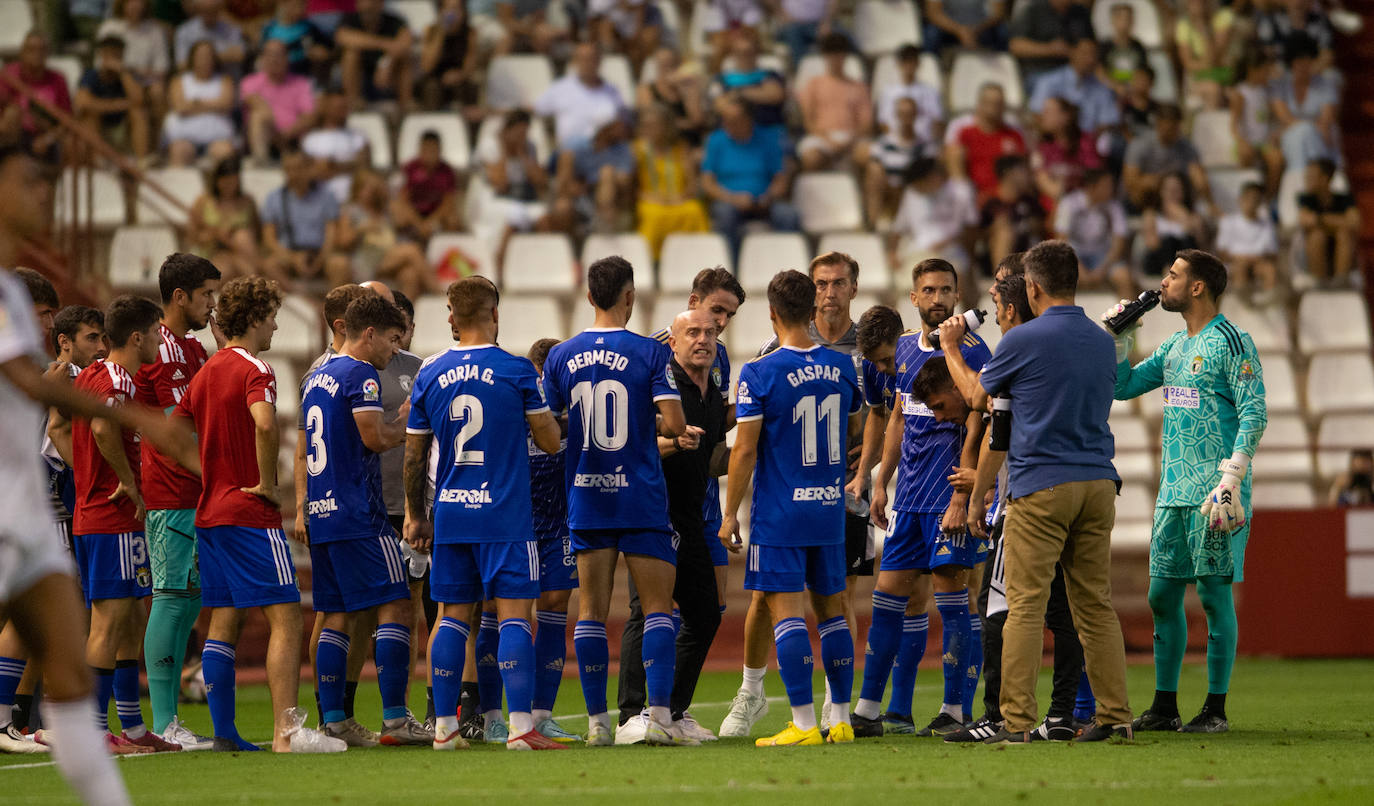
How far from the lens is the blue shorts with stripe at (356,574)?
26.6 ft

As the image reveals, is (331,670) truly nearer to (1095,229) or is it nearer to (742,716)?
(742,716)

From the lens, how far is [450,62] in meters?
18.4

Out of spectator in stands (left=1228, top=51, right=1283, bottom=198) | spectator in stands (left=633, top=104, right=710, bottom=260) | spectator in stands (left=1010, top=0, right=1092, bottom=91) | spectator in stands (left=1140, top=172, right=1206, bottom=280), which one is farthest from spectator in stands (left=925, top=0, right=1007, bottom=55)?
spectator in stands (left=633, top=104, right=710, bottom=260)

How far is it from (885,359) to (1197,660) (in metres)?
6.73

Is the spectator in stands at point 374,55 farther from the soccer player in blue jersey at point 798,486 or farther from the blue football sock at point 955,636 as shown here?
the blue football sock at point 955,636

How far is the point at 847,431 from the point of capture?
322 inches

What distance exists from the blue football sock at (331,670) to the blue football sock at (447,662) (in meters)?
0.70

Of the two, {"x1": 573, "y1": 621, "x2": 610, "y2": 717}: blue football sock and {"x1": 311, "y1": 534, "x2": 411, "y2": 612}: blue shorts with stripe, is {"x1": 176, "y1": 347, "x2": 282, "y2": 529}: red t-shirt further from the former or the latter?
{"x1": 573, "y1": 621, "x2": 610, "y2": 717}: blue football sock

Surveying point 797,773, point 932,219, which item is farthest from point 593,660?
point 932,219

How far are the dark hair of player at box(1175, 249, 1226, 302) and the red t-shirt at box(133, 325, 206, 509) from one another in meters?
5.30

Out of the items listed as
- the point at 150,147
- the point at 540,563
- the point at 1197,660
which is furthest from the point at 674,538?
the point at 150,147

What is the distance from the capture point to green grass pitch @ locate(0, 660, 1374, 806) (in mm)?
6035

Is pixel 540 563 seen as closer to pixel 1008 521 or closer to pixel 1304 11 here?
pixel 1008 521

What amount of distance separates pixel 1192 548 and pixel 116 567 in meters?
5.61
